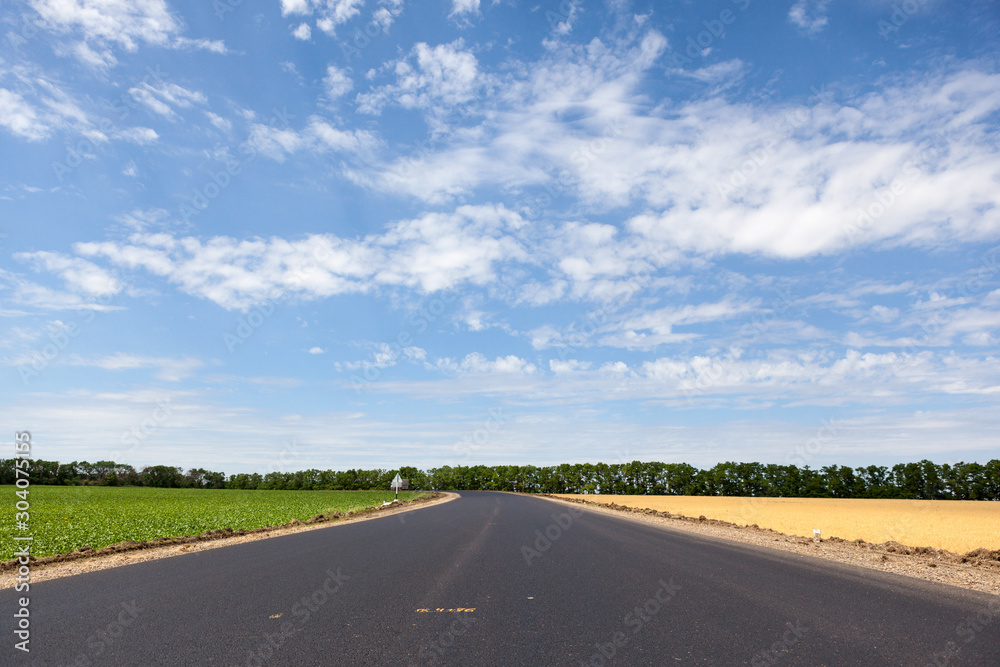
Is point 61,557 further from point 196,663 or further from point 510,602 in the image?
point 510,602

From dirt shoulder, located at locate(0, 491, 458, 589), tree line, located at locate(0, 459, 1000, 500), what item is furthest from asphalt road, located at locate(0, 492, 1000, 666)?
tree line, located at locate(0, 459, 1000, 500)

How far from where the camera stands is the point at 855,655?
526cm

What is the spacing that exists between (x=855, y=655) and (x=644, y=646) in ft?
6.60

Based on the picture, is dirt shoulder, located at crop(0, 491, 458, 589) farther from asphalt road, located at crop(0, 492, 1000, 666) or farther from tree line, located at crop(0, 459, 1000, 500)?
tree line, located at crop(0, 459, 1000, 500)

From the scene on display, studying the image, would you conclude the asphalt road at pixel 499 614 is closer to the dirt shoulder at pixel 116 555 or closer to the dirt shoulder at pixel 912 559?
the dirt shoulder at pixel 116 555

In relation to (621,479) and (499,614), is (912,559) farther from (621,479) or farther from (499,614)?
(621,479)

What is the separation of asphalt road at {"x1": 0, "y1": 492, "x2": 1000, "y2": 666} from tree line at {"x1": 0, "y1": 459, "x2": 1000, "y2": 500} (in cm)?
12056

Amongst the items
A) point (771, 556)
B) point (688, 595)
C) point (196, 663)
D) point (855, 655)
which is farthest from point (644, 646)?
point (771, 556)

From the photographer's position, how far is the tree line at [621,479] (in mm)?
102562

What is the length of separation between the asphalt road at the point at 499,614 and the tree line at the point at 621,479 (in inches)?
4747

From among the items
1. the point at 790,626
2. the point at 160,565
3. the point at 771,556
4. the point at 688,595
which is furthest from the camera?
the point at 771,556

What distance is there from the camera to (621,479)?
146 meters

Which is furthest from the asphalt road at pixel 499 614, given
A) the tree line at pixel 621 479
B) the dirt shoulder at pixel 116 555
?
the tree line at pixel 621 479

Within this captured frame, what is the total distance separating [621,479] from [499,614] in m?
147
